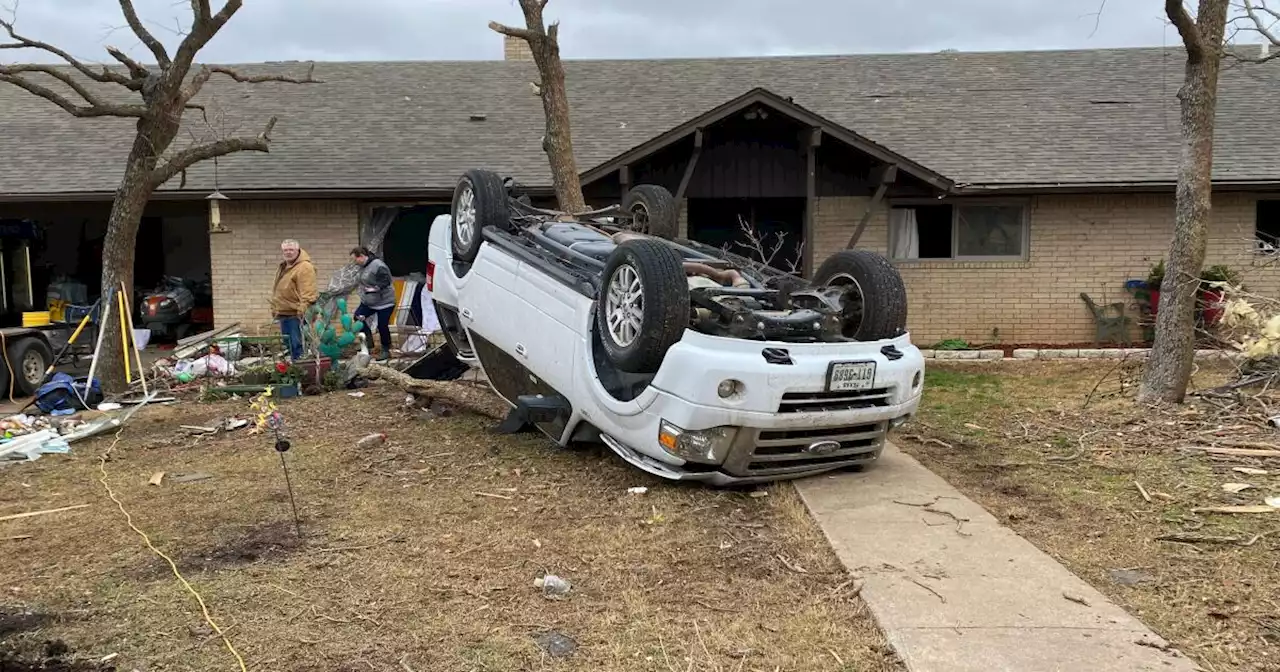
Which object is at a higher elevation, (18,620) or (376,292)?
(376,292)

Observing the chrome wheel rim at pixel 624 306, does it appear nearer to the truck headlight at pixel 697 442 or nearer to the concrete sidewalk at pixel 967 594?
the truck headlight at pixel 697 442

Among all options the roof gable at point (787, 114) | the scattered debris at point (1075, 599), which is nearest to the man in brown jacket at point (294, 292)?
the roof gable at point (787, 114)

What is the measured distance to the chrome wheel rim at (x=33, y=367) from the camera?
30.9ft

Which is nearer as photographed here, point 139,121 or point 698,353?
point 698,353

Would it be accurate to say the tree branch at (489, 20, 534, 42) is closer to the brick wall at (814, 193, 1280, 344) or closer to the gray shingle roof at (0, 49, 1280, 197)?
the gray shingle roof at (0, 49, 1280, 197)

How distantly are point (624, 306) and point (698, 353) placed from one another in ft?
1.97

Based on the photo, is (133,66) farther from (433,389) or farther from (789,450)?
(789,450)

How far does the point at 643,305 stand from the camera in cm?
498

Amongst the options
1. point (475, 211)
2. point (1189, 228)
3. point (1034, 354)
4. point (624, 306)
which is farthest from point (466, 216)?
point (1034, 354)

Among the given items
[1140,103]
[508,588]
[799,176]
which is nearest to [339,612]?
[508,588]

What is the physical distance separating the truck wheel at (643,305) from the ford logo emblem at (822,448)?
3.38 ft

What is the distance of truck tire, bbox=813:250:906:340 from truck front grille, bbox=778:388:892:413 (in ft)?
1.60

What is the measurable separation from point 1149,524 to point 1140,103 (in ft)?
42.4

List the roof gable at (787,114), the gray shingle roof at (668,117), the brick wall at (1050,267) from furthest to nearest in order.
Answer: the gray shingle roof at (668,117), the brick wall at (1050,267), the roof gable at (787,114)
